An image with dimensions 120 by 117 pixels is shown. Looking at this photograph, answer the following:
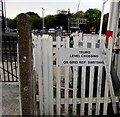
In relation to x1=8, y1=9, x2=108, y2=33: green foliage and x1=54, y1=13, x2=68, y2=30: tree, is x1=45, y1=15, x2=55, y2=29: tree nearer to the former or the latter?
x1=8, y1=9, x2=108, y2=33: green foliage

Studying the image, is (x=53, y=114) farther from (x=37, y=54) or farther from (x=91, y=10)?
(x=91, y=10)

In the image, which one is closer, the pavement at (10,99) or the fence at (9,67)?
the pavement at (10,99)

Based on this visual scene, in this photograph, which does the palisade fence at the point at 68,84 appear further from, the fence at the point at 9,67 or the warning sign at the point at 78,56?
the fence at the point at 9,67

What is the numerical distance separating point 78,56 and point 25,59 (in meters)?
0.98

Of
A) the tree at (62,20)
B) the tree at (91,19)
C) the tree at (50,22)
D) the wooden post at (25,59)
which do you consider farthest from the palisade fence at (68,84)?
the tree at (50,22)

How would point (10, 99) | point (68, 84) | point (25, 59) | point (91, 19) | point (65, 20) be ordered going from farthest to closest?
point (65, 20) < point (91, 19) < point (10, 99) < point (68, 84) < point (25, 59)

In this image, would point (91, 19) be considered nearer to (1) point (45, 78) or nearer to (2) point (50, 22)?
(2) point (50, 22)

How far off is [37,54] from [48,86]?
630 mm

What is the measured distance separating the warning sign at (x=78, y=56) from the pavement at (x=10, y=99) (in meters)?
1.35

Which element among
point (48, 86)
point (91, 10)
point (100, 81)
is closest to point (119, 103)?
point (100, 81)

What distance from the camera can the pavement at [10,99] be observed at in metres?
2.69

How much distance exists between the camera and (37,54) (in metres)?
2.44

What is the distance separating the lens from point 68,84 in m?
2.53

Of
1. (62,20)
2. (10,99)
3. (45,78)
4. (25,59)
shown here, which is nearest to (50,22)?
(62,20)
